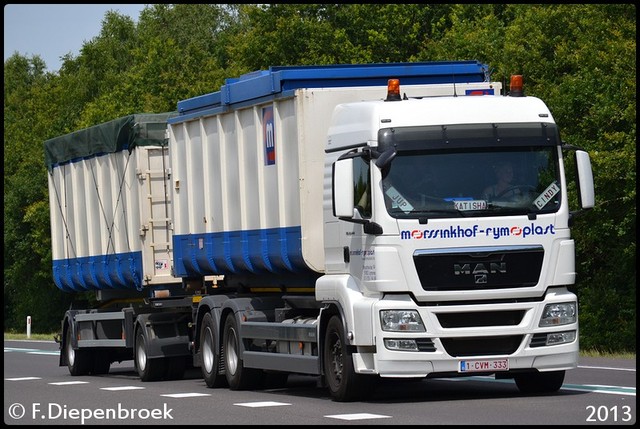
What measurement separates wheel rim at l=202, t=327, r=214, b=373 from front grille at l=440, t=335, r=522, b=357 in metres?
5.44

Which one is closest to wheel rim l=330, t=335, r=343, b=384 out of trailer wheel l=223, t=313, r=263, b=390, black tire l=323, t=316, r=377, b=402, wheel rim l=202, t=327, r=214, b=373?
black tire l=323, t=316, r=377, b=402

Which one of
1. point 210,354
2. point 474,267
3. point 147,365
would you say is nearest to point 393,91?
point 474,267

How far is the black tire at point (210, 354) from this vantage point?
20359mm

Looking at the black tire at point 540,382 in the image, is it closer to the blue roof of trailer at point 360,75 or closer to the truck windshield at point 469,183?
the truck windshield at point 469,183

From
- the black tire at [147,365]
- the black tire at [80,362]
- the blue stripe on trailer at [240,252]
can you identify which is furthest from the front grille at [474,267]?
the black tire at [80,362]

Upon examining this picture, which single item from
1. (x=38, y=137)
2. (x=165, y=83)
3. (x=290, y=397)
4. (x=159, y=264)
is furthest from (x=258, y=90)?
(x=38, y=137)

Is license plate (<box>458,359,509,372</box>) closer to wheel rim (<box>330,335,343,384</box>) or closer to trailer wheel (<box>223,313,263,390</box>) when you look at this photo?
wheel rim (<box>330,335,343,384</box>)

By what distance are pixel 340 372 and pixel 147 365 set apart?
6.82 meters

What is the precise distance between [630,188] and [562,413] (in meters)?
23.1

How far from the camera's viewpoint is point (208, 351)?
68.4ft

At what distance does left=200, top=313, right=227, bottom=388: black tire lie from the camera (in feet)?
66.8

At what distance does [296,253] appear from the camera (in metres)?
18.1

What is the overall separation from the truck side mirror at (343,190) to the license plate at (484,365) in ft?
6.23

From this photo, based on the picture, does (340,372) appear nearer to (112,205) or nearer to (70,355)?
(112,205)
